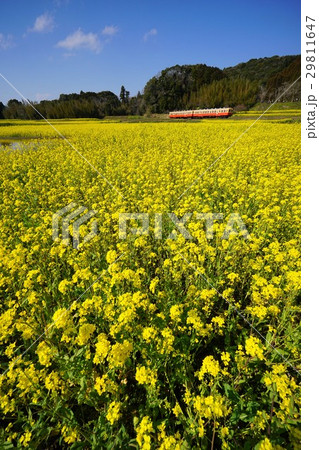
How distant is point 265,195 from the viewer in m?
5.93

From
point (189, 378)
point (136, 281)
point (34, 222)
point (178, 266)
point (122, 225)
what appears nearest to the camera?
point (189, 378)

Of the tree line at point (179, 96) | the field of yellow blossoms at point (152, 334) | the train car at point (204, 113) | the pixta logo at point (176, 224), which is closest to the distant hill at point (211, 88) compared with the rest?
the tree line at point (179, 96)

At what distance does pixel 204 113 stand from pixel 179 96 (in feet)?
149

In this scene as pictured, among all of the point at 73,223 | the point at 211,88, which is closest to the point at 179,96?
the point at 211,88

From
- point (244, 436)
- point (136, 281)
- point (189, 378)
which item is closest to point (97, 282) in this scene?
point (136, 281)

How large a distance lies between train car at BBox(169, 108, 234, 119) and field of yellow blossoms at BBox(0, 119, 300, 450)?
37.3 m

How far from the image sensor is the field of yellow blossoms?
6.44 ft

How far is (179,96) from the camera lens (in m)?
79.1

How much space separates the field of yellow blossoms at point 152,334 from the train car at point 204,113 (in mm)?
37326

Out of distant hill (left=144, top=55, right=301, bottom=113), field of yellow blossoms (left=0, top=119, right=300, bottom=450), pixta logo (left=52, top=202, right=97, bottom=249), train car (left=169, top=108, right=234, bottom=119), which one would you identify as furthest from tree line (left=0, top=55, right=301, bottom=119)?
field of yellow blossoms (left=0, top=119, right=300, bottom=450)

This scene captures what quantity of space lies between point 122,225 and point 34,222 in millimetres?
2470

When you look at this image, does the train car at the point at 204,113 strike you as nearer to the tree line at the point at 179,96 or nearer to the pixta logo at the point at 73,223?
the tree line at the point at 179,96
